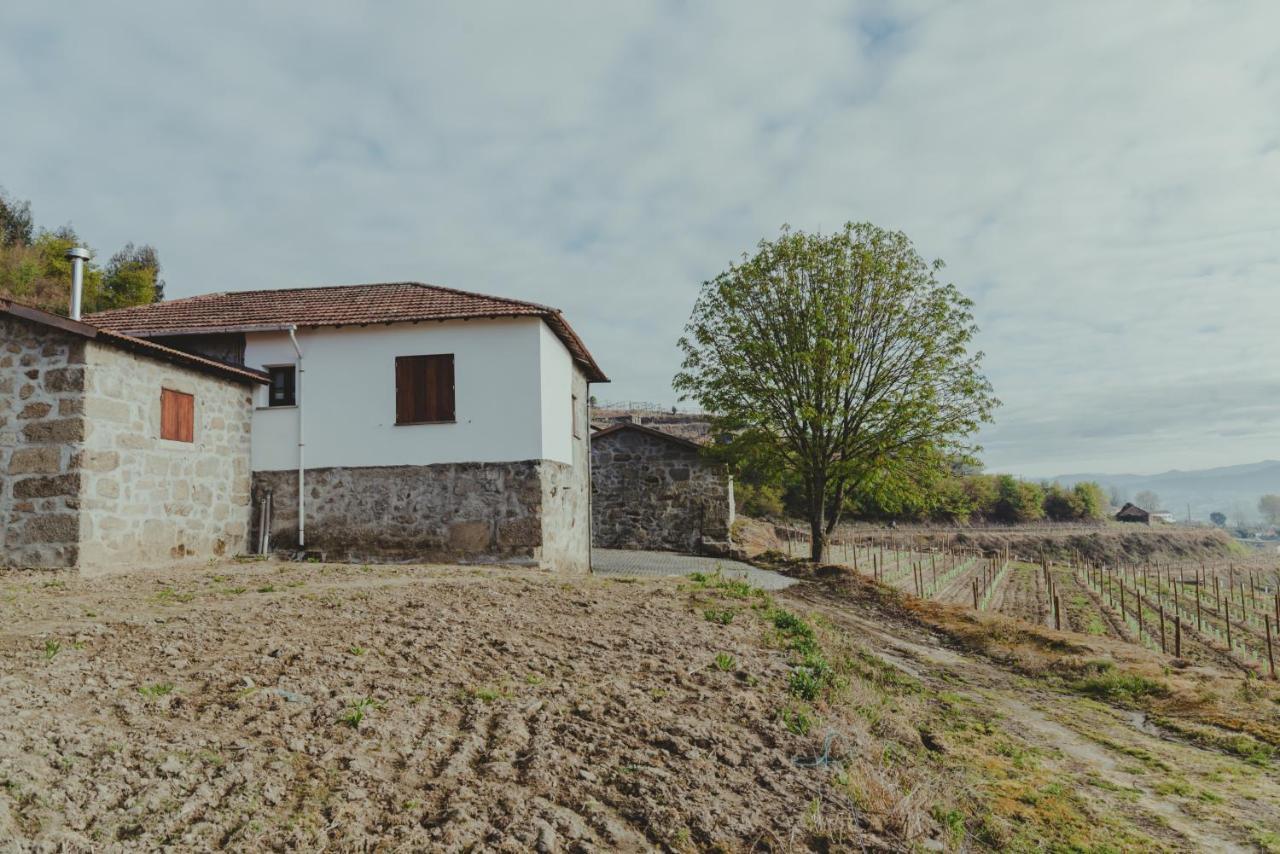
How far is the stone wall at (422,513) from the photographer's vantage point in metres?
12.5

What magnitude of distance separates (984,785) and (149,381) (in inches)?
442

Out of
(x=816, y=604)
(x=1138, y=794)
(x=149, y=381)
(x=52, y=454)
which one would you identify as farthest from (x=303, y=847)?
(x=816, y=604)

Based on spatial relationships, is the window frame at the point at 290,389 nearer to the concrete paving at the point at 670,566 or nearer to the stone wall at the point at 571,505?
the stone wall at the point at 571,505

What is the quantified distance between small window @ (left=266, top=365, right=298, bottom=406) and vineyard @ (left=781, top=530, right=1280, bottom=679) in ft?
43.5

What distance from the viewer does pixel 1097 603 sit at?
27.6 m

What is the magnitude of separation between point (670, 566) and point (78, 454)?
11724mm

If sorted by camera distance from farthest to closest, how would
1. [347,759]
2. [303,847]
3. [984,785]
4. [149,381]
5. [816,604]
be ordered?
[816,604], [149,381], [984,785], [347,759], [303,847]

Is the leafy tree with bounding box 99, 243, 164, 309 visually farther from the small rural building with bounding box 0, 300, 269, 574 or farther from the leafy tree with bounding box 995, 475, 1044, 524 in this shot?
the leafy tree with bounding box 995, 475, 1044, 524

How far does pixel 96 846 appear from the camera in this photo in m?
2.85

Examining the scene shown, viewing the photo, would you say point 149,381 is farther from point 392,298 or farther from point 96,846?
point 96,846

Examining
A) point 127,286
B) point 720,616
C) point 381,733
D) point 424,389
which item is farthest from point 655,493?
point 127,286

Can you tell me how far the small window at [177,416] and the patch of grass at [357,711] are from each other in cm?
825

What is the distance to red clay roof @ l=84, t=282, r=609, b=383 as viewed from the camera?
504 inches

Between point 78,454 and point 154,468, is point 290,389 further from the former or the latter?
point 78,454
